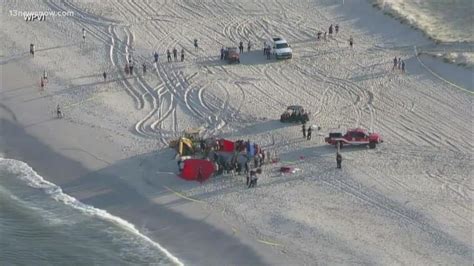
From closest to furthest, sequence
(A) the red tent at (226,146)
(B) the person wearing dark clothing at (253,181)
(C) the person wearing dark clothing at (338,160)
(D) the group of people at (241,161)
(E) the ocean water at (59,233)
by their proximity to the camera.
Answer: (E) the ocean water at (59,233) < (B) the person wearing dark clothing at (253,181) < (D) the group of people at (241,161) < (C) the person wearing dark clothing at (338,160) < (A) the red tent at (226,146)

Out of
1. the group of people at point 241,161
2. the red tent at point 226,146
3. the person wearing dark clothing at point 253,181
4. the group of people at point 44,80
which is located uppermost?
the group of people at point 44,80

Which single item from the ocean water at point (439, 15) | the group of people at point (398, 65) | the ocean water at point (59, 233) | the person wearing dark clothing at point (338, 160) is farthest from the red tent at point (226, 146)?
the ocean water at point (439, 15)

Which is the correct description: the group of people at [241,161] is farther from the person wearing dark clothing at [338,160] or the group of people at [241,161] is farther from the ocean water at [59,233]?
the ocean water at [59,233]

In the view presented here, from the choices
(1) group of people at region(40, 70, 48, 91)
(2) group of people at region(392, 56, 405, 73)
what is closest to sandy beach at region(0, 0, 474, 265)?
(1) group of people at region(40, 70, 48, 91)

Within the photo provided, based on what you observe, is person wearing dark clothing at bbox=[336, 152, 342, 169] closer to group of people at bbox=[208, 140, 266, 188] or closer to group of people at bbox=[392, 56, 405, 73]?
group of people at bbox=[208, 140, 266, 188]

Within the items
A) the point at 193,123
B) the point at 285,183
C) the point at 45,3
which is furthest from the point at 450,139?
the point at 45,3

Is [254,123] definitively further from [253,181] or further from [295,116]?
[253,181]

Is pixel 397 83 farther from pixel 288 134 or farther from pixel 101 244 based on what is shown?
pixel 101 244
